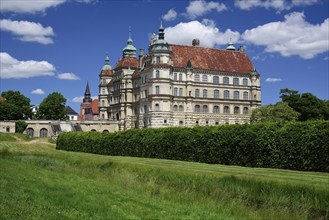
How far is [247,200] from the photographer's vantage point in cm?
1600

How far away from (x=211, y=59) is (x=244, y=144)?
66.4 metres

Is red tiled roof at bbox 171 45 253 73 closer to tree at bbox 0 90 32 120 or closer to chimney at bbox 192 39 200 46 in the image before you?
chimney at bbox 192 39 200 46

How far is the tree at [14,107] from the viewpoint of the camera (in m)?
97.4

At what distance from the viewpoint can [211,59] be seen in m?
93.8

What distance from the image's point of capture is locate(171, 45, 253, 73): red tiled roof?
90.1 metres

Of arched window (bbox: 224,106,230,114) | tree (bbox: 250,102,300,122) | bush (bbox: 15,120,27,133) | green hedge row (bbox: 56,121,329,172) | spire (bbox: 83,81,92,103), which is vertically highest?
spire (bbox: 83,81,92,103)

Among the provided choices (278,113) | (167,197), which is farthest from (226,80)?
(167,197)

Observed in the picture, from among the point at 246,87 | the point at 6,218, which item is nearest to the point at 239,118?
the point at 246,87

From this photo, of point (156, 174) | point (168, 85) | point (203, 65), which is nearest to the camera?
point (156, 174)

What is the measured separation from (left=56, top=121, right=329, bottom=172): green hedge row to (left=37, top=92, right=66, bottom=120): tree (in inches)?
2486

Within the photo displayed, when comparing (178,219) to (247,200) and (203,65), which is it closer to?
(247,200)

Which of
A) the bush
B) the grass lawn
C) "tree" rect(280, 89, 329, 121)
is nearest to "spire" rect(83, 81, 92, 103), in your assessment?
the bush

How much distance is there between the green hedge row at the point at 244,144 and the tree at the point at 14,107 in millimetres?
60945

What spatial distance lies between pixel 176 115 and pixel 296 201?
70.9 meters
